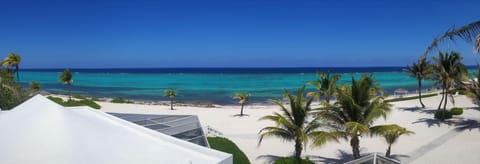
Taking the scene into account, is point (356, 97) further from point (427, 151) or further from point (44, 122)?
point (44, 122)

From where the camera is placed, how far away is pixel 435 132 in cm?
1861

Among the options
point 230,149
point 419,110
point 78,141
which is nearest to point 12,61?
point 230,149

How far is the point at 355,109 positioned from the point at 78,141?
9.45m

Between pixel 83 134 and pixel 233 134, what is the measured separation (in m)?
14.9

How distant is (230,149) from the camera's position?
14.0m

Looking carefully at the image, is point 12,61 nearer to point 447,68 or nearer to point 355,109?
point 355,109

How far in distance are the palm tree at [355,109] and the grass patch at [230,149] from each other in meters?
3.69

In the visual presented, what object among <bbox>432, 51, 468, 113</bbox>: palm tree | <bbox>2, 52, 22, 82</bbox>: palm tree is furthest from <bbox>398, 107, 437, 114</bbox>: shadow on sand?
<bbox>2, 52, 22, 82</bbox>: palm tree

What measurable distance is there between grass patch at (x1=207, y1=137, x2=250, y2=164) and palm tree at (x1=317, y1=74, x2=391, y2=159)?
12.1ft

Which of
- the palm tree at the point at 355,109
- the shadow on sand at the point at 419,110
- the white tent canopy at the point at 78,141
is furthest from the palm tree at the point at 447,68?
the white tent canopy at the point at 78,141

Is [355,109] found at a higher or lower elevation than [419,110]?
higher

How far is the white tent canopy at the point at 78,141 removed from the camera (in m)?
4.93

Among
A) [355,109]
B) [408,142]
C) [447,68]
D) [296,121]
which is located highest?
[447,68]

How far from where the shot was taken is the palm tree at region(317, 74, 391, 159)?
1145 cm
